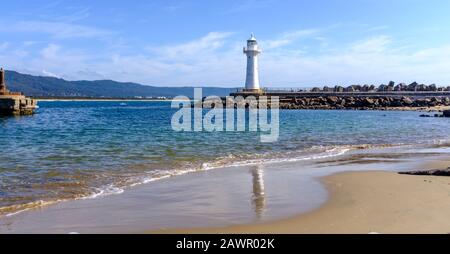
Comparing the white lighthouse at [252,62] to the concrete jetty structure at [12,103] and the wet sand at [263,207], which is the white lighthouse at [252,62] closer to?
the concrete jetty structure at [12,103]

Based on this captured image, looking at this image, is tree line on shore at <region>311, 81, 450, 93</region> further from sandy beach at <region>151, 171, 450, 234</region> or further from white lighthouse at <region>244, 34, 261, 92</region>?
sandy beach at <region>151, 171, 450, 234</region>

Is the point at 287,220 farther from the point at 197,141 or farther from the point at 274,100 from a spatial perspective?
the point at 274,100

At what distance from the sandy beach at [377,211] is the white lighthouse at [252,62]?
63.2 metres

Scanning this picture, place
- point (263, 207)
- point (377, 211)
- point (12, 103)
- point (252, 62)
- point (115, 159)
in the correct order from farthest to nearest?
1. point (252, 62)
2. point (12, 103)
3. point (115, 159)
4. point (263, 207)
5. point (377, 211)

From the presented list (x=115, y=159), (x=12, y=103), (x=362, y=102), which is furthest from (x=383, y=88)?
(x=115, y=159)

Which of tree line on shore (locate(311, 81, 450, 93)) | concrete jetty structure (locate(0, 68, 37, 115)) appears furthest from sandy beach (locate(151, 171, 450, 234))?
tree line on shore (locate(311, 81, 450, 93))

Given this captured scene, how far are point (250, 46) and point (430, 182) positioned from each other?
64239 millimetres

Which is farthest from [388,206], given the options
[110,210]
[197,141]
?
[197,141]

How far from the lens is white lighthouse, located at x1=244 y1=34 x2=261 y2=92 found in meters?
72.9

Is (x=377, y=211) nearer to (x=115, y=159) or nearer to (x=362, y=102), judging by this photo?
(x=115, y=159)

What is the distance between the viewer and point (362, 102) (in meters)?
73.4

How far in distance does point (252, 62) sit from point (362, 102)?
1731 centimetres

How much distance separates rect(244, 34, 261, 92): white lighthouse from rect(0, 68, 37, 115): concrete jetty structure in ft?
110

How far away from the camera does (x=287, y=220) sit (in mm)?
7152
